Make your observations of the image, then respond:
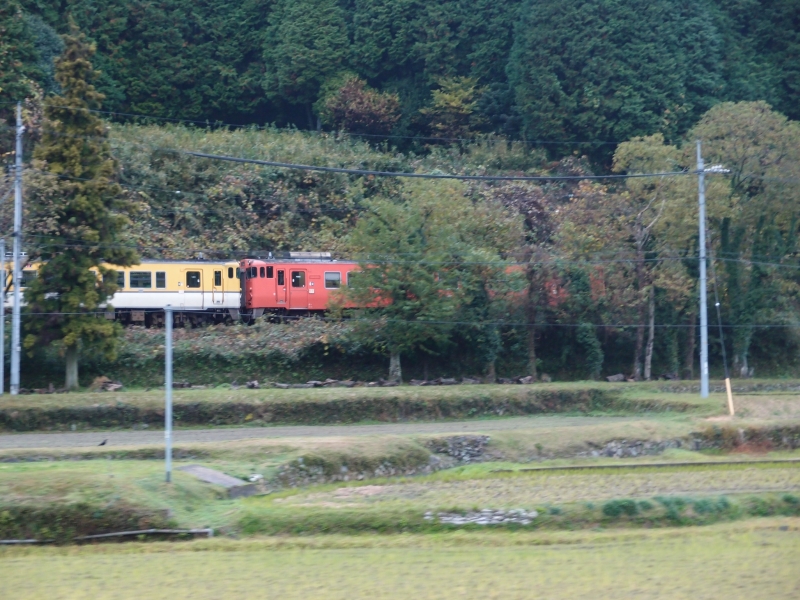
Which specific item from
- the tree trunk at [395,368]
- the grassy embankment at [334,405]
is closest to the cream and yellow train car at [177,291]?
the grassy embankment at [334,405]

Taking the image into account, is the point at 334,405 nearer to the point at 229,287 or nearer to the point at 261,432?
the point at 261,432

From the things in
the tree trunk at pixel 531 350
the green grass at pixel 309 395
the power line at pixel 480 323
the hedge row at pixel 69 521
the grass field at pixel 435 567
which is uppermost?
the power line at pixel 480 323

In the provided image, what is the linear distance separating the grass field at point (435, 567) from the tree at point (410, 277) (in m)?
19.7

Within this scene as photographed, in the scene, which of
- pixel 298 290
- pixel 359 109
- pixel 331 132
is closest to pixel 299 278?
pixel 298 290

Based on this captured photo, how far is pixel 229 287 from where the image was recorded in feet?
126

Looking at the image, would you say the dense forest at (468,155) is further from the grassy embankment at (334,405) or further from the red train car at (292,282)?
the grassy embankment at (334,405)

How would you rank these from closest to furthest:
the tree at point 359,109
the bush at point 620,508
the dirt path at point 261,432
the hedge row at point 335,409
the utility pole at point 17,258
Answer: the bush at point 620,508
the dirt path at point 261,432
the hedge row at point 335,409
the utility pole at point 17,258
the tree at point 359,109

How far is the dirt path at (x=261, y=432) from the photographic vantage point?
21.8 meters

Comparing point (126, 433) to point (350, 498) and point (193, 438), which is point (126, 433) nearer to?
point (193, 438)

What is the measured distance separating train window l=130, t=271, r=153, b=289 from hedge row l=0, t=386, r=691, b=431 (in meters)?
12.3

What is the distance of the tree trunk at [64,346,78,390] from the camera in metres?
29.6

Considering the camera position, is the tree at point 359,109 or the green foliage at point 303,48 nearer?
the tree at point 359,109

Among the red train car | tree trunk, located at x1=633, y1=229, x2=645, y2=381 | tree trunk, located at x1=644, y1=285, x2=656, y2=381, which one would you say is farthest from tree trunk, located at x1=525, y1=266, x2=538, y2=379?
the red train car

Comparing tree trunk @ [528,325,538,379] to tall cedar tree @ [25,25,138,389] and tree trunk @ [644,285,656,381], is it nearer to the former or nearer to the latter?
tree trunk @ [644,285,656,381]
